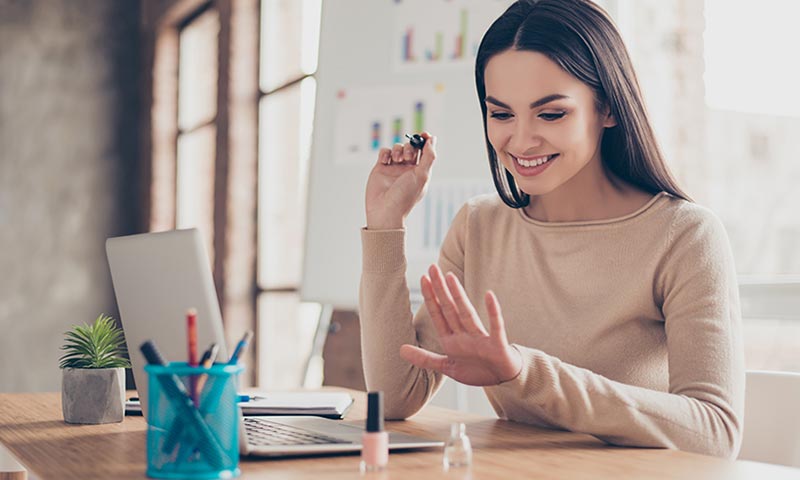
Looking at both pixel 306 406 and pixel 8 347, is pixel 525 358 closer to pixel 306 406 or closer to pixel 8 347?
pixel 306 406

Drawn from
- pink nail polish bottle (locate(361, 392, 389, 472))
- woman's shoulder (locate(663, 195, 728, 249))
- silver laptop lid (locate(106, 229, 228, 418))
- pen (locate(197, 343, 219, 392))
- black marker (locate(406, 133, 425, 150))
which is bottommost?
pink nail polish bottle (locate(361, 392, 389, 472))

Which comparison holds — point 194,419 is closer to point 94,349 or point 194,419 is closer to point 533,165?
point 94,349

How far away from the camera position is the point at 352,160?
9.22 ft

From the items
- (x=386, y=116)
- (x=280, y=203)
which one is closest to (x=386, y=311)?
(x=386, y=116)

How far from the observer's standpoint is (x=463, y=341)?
111cm

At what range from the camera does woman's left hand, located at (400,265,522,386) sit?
1090 millimetres

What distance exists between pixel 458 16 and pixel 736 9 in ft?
2.40

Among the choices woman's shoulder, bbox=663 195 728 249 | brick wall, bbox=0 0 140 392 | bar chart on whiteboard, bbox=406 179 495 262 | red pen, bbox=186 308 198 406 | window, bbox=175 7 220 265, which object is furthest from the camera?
brick wall, bbox=0 0 140 392

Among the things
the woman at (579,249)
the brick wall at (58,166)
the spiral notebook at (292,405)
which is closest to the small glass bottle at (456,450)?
the woman at (579,249)

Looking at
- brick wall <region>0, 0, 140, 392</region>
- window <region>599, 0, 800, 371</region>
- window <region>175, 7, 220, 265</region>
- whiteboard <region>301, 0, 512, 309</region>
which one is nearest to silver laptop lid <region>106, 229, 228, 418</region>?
whiteboard <region>301, 0, 512, 309</region>

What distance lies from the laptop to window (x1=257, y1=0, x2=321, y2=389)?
118 inches

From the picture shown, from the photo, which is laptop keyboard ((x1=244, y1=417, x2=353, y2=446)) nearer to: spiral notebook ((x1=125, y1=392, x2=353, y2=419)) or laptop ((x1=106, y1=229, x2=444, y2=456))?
laptop ((x1=106, y1=229, x2=444, y2=456))

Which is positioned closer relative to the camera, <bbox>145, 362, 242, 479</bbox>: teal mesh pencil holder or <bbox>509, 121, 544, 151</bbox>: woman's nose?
<bbox>145, 362, 242, 479</bbox>: teal mesh pencil holder

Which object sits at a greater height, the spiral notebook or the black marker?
the black marker
